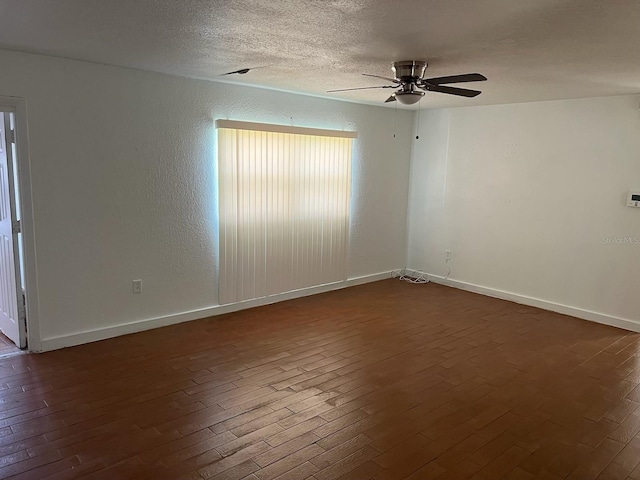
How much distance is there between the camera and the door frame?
3.48 meters

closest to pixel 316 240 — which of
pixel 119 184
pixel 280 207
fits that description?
pixel 280 207

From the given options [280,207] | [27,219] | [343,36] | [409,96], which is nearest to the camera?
[343,36]

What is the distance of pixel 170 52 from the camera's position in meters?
3.23

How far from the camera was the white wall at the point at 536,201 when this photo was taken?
467cm

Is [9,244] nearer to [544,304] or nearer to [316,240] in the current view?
[316,240]

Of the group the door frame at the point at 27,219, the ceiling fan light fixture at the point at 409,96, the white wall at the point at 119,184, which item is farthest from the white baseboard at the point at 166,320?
the ceiling fan light fixture at the point at 409,96

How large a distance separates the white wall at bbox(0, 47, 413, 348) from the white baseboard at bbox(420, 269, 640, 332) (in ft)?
9.75

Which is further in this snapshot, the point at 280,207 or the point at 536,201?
the point at 536,201

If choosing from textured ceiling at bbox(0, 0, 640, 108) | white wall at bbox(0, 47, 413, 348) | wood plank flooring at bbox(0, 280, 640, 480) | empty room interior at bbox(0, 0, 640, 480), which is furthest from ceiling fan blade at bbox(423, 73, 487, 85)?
white wall at bbox(0, 47, 413, 348)

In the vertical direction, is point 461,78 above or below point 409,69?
below

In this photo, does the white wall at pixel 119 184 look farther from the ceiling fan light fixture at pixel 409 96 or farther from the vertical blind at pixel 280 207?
the ceiling fan light fixture at pixel 409 96

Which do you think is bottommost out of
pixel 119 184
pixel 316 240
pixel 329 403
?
pixel 329 403

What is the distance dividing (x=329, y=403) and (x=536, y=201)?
11.7 feet

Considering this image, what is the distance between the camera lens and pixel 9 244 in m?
3.71
